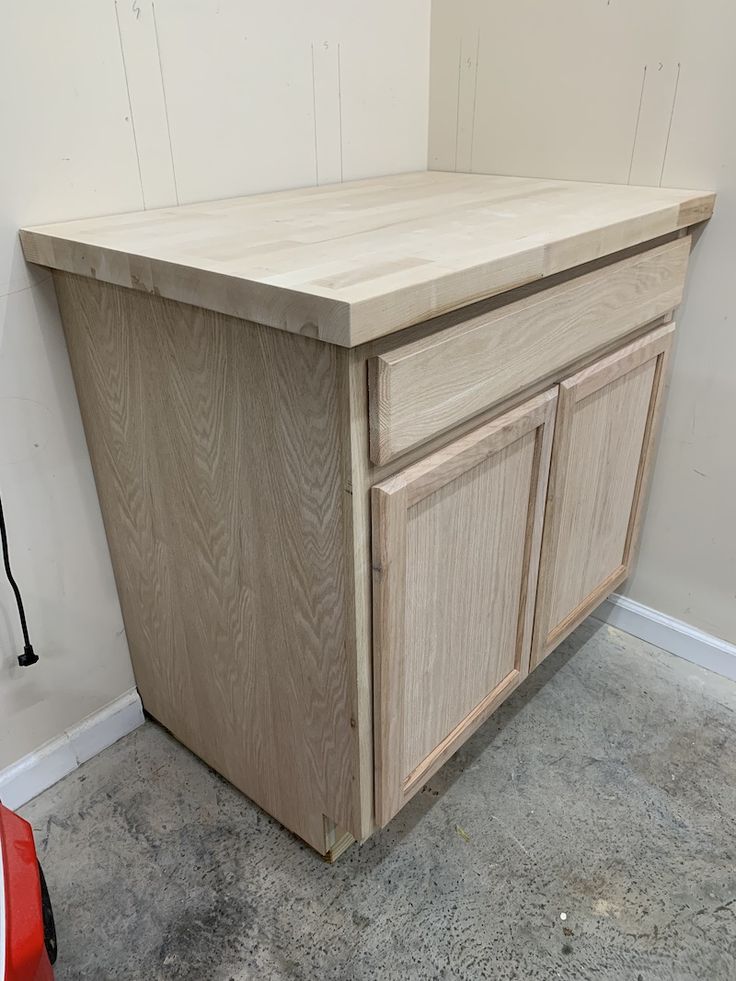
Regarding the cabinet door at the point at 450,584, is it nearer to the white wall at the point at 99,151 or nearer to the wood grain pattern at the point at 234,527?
the wood grain pattern at the point at 234,527

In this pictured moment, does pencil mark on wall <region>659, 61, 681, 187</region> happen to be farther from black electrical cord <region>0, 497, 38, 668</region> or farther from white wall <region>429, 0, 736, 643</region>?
black electrical cord <region>0, 497, 38, 668</region>

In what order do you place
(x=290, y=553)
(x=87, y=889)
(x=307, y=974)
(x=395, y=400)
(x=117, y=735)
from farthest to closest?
(x=117, y=735)
(x=87, y=889)
(x=307, y=974)
(x=290, y=553)
(x=395, y=400)

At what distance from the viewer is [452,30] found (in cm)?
139

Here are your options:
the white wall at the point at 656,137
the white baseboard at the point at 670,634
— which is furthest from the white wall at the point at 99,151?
the white baseboard at the point at 670,634

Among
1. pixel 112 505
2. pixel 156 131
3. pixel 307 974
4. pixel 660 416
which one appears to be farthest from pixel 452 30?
pixel 307 974

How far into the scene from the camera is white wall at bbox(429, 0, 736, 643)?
3.82ft

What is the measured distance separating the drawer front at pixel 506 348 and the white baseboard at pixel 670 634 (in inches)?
25.6

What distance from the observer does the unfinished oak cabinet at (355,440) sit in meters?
0.74

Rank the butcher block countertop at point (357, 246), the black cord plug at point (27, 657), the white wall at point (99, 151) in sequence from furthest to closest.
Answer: the black cord plug at point (27, 657) < the white wall at point (99, 151) < the butcher block countertop at point (357, 246)

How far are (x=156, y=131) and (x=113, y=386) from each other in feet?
1.27

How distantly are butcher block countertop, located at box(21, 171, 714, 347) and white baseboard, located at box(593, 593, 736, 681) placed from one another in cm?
79

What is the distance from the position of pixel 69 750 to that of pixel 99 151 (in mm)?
947

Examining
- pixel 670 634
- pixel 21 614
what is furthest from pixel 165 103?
pixel 670 634

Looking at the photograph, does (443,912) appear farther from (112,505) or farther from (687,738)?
(112,505)
